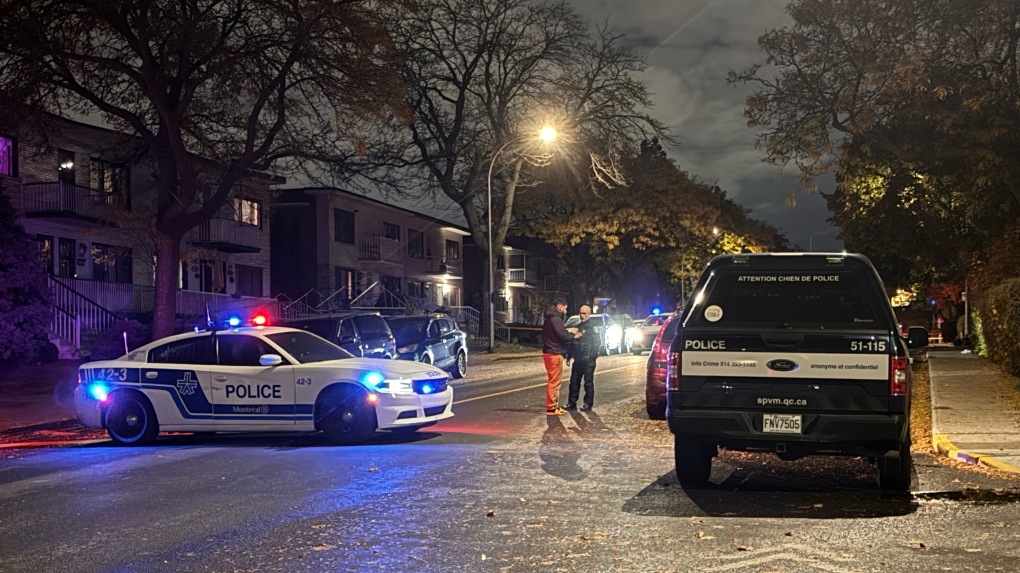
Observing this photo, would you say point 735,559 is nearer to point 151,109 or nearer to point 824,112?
point 824,112

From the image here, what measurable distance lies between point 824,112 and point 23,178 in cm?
2264

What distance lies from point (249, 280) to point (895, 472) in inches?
1459

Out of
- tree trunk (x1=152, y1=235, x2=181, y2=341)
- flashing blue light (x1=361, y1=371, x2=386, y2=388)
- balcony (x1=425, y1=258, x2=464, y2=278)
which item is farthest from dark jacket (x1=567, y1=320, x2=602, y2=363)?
balcony (x1=425, y1=258, x2=464, y2=278)

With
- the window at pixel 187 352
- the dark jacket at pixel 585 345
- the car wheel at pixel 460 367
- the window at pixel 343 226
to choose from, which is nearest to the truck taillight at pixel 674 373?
the window at pixel 187 352

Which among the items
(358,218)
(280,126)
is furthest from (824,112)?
(358,218)

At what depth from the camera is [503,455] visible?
37.7 feet

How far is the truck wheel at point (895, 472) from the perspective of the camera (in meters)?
8.94

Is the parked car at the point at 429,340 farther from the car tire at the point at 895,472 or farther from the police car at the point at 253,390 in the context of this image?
the car tire at the point at 895,472

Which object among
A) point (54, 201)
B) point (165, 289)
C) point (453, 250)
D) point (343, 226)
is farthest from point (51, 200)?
point (453, 250)

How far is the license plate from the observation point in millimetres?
8570

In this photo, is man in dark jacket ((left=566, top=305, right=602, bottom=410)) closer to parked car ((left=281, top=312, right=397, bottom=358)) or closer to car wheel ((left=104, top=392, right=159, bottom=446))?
parked car ((left=281, top=312, right=397, bottom=358))

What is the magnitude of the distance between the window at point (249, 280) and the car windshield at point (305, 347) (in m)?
29.3

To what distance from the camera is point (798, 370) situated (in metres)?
8.55

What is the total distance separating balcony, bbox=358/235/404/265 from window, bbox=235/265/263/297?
8263 millimetres
